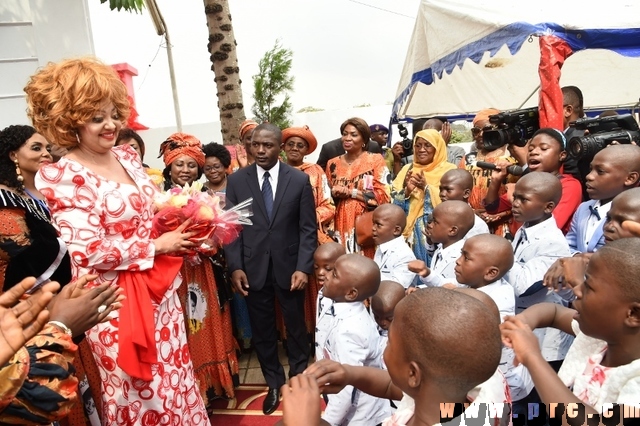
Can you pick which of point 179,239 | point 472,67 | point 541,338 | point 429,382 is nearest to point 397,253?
point 541,338

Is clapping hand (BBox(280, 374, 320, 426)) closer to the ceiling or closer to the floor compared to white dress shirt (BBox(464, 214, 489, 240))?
closer to the ceiling

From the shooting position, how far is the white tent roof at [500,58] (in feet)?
15.0

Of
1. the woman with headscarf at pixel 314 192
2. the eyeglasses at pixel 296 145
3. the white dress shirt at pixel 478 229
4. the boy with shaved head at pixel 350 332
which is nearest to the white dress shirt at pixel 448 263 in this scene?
the white dress shirt at pixel 478 229

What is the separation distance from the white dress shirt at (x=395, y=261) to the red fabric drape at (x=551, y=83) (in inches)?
67.7

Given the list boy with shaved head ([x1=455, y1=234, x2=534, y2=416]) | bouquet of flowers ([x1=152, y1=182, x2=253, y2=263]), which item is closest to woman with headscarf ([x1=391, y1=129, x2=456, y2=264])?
boy with shaved head ([x1=455, y1=234, x2=534, y2=416])

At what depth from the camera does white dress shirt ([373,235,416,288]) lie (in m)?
3.06

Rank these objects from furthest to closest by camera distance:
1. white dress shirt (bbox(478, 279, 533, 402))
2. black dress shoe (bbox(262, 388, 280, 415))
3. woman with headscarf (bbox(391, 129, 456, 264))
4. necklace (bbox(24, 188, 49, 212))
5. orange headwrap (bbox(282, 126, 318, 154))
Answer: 1. orange headwrap (bbox(282, 126, 318, 154))
2. woman with headscarf (bbox(391, 129, 456, 264))
3. black dress shoe (bbox(262, 388, 280, 415))
4. necklace (bbox(24, 188, 49, 212))
5. white dress shirt (bbox(478, 279, 533, 402))

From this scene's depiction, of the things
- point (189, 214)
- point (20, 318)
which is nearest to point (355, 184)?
point (189, 214)

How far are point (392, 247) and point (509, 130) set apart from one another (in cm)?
148

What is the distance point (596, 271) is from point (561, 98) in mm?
2943

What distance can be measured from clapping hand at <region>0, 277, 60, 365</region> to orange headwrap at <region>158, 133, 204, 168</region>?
8.30 feet

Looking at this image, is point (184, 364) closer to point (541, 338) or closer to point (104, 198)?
point (104, 198)

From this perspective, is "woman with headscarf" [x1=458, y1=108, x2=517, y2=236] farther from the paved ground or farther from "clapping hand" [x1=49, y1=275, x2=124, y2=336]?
"clapping hand" [x1=49, y1=275, x2=124, y2=336]

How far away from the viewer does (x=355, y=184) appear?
169 inches
